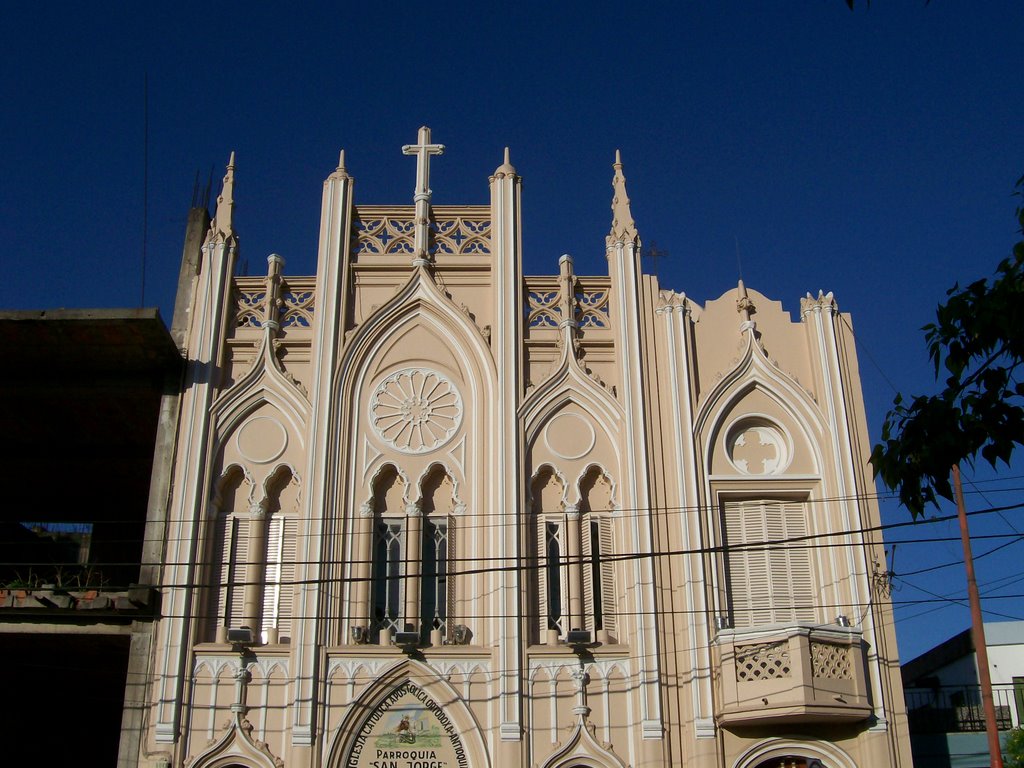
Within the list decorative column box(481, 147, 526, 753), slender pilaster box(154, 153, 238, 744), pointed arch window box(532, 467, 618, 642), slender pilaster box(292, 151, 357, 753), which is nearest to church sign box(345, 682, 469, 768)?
decorative column box(481, 147, 526, 753)

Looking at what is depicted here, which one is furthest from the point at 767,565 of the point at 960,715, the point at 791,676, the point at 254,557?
the point at 254,557

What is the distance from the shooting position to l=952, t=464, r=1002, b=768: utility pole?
20.9 meters

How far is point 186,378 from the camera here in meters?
23.1

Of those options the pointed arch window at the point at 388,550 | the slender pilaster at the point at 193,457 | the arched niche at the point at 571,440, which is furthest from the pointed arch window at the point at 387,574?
the slender pilaster at the point at 193,457

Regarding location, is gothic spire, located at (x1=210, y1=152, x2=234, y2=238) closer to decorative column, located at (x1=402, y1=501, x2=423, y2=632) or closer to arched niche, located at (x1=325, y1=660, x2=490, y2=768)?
decorative column, located at (x1=402, y1=501, x2=423, y2=632)

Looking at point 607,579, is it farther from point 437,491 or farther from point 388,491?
point 388,491

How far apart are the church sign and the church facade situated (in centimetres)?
4

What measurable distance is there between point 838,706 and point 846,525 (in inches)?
145

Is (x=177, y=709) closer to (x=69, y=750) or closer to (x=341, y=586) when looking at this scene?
(x=341, y=586)

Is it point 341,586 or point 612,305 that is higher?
point 612,305

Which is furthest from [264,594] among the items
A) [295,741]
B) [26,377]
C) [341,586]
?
[26,377]

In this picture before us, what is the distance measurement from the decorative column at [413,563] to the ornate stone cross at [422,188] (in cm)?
529

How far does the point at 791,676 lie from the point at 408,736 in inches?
263

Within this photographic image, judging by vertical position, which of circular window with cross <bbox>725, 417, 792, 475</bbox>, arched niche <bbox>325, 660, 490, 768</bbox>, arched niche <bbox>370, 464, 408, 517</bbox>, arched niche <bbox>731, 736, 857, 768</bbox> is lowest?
arched niche <bbox>731, 736, 857, 768</bbox>
